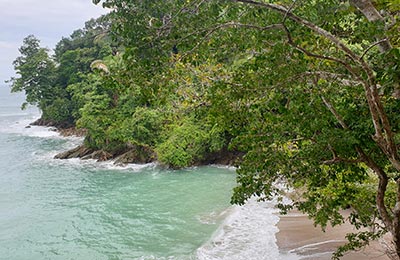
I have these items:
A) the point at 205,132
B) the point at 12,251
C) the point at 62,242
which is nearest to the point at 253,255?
the point at 62,242

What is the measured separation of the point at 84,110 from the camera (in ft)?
66.3

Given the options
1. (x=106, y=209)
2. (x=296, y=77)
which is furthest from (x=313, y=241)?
(x=106, y=209)

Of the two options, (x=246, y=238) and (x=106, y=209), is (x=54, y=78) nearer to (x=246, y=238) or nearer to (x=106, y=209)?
(x=106, y=209)

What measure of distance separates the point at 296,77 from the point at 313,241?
5850 millimetres

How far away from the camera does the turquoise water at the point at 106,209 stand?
961 centimetres

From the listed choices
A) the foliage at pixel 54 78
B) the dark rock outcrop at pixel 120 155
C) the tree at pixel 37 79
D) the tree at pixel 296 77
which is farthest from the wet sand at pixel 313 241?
the tree at pixel 37 79

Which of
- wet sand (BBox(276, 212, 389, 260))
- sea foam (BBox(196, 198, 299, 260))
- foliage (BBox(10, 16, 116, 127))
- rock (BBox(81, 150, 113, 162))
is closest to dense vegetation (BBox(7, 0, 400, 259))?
wet sand (BBox(276, 212, 389, 260))

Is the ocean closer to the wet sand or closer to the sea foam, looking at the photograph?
the sea foam

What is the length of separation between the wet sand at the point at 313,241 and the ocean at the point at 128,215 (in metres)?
0.30

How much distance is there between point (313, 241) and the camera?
859 cm

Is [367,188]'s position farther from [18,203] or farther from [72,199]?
[18,203]

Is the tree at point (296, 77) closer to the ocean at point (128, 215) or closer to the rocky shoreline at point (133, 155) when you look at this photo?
the ocean at point (128, 215)

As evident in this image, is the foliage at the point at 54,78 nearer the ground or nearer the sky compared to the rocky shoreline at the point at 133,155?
nearer the sky

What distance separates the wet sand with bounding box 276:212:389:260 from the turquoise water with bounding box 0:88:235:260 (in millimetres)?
2062
